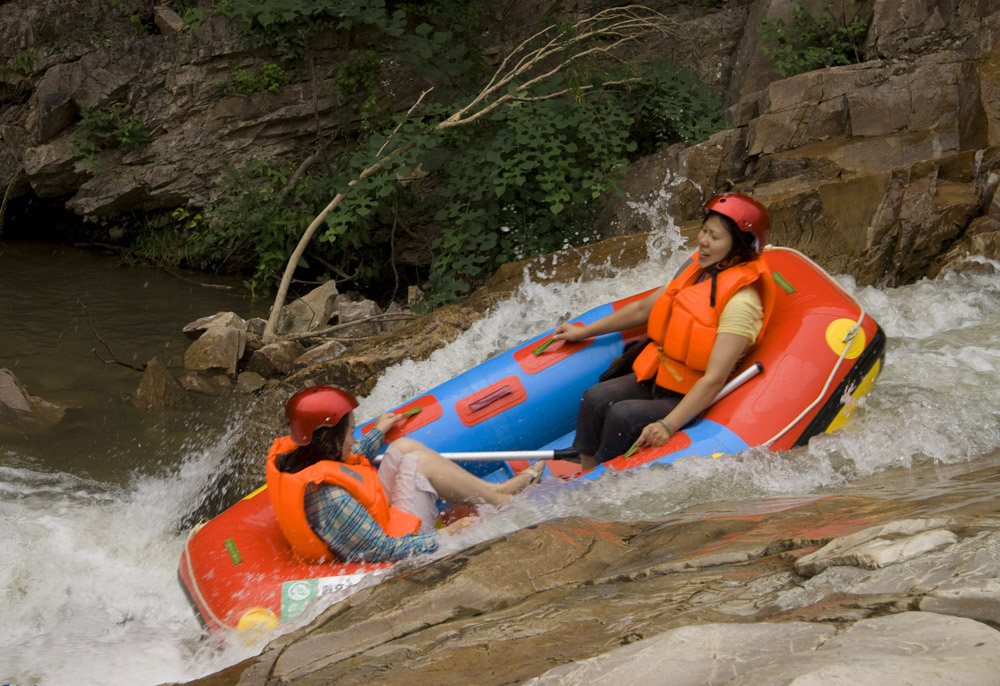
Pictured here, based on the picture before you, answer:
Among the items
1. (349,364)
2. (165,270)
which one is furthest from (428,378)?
(165,270)

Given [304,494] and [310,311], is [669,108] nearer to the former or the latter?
[310,311]

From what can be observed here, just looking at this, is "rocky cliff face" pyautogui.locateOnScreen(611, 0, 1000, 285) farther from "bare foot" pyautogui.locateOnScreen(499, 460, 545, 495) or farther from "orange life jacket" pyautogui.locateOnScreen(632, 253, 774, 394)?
"bare foot" pyautogui.locateOnScreen(499, 460, 545, 495)

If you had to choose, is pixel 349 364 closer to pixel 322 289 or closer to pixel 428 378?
pixel 428 378

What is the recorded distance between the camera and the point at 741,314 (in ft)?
10.3

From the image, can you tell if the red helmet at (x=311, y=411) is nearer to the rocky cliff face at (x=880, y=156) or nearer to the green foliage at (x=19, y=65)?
the rocky cliff face at (x=880, y=156)

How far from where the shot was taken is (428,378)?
182 inches

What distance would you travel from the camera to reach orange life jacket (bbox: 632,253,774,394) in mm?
3164

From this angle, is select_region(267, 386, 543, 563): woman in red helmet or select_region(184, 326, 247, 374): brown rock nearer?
select_region(267, 386, 543, 563): woman in red helmet

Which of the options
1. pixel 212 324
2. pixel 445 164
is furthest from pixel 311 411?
pixel 445 164

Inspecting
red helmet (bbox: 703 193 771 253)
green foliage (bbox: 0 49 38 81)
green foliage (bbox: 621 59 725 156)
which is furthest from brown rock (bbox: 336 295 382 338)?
green foliage (bbox: 0 49 38 81)

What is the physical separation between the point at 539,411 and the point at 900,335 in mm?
2154

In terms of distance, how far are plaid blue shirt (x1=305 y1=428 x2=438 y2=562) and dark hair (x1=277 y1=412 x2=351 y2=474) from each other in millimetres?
105

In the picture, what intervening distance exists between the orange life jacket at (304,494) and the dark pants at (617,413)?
0.84m

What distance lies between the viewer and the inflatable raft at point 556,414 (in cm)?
271
